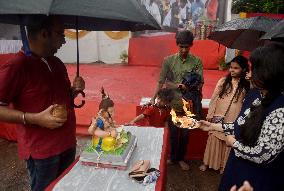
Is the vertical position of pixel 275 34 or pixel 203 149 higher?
pixel 275 34

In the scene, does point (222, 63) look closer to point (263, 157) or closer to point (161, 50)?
point (161, 50)

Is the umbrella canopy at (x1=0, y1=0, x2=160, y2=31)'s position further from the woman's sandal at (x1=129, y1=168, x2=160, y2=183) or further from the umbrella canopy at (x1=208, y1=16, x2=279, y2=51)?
the umbrella canopy at (x1=208, y1=16, x2=279, y2=51)

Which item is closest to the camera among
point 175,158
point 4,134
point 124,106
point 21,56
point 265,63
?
point 265,63

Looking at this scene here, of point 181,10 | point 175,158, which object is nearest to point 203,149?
point 175,158

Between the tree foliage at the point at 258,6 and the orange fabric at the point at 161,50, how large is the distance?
2262mm

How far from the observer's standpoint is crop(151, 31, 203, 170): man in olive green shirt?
4.69 meters

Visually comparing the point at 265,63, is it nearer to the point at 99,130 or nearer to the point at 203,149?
the point at 99,130

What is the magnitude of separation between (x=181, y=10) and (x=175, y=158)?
11.3 m

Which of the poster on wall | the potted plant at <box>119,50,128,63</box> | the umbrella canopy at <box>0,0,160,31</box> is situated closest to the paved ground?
the umbrella canopy at <box>0,0,160,31</box>

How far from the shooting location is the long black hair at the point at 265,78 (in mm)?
2230

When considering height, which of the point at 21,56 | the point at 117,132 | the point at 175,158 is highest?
the point at 21,56

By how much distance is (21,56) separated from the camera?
2545 millimetres

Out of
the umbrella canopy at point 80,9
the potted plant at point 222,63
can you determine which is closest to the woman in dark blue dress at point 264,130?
the umbrella canopy at point 80,9

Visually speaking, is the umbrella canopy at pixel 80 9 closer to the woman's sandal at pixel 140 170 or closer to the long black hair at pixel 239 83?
the woman's sandal at pixel 140 170
